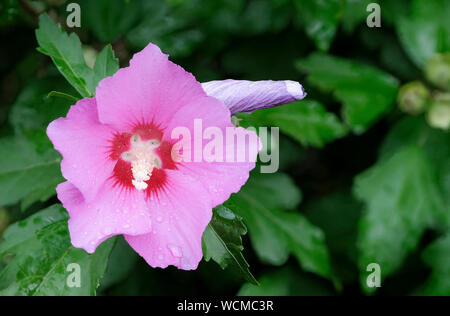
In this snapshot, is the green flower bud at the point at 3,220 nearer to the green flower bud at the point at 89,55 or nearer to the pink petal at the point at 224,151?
the green flower bud at the point at 89,55

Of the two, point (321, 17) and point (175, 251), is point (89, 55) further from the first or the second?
point (175, 251)

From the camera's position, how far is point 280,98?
4.08ft

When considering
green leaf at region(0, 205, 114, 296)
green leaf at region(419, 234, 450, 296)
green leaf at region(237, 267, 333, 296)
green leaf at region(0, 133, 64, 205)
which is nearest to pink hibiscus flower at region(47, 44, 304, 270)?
green leaf at region(0, 205, 114, 296)

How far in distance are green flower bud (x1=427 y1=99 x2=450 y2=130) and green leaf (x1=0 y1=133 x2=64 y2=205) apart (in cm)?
131

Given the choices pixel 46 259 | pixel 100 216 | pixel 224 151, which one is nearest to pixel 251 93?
pixel 224 151

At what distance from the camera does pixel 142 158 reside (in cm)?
132

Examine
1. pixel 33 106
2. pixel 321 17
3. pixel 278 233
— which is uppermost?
pixel 321 17

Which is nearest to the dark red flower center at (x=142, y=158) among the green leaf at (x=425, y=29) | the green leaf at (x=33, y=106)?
the green leaf at (x=33, y=106)

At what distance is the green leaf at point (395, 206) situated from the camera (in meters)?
1.92

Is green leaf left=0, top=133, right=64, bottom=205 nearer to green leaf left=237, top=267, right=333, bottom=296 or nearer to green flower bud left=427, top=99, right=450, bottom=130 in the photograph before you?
green leaf left=237, top=267, right=333, bottom=296

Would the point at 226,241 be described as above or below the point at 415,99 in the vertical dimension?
below

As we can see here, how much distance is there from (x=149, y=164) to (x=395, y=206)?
1.06 m

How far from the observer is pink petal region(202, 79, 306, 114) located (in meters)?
1.22

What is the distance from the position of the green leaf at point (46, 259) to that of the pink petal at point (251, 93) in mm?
508
